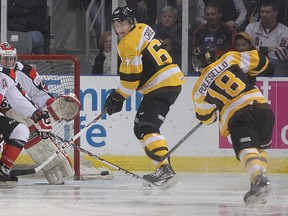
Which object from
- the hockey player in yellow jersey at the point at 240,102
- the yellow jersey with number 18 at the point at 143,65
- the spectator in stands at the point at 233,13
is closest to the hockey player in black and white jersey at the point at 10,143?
the yellow jersey with number 18 at the point at 143,65

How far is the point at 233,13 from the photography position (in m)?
9.61

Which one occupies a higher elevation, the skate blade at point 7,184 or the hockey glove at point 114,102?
the hockey glove at point 114,102

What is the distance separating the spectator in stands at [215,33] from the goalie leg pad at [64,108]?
5.72ft

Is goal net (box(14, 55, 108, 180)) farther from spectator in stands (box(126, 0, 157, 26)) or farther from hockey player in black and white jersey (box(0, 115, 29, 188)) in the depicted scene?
spectator in stands (box(126, 0, 157, 26))

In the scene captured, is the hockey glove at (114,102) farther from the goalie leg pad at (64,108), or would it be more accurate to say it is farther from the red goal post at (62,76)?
the red goal post at (62,76)

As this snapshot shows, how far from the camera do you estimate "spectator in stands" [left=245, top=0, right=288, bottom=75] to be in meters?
9.55

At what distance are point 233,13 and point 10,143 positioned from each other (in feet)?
8.86

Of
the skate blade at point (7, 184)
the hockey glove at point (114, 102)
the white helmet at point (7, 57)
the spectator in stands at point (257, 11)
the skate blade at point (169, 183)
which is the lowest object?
the skate blade at point (7, 184)

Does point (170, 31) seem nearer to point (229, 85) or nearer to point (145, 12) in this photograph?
point (145, 12)

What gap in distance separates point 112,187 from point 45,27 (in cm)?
219

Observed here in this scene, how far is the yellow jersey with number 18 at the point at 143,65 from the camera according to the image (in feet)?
25.0

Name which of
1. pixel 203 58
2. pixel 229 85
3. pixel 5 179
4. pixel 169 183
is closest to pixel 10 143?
pixel 5 179

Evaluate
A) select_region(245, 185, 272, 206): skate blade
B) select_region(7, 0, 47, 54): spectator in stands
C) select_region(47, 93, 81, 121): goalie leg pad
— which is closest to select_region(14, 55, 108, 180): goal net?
select_region(47, 93, 81, 121): goalie leg pad

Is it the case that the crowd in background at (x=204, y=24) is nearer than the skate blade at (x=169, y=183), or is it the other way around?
the skate blade at (x=169, y=183)
